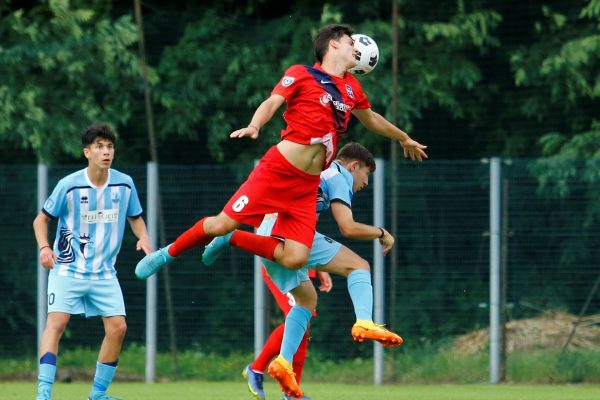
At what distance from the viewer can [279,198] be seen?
838 centimetres

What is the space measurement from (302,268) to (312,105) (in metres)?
1.11

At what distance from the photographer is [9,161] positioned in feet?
49.9

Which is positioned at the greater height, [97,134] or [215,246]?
[97,134]

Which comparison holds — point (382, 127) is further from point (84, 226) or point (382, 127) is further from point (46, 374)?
point (46, 374)

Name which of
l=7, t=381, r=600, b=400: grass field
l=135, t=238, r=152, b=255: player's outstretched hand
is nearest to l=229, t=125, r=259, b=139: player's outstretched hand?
l=135, t=238, r=152, b=255: player's outstretched hand

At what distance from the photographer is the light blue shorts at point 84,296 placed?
9.04 meters

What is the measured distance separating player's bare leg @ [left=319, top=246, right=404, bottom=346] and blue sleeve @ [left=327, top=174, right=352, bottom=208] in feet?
1.10

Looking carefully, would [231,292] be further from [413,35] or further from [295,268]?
[295,268]

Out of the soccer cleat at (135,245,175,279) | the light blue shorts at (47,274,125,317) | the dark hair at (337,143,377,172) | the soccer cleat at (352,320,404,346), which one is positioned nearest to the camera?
the soccer cleat at (352,320,404,346)

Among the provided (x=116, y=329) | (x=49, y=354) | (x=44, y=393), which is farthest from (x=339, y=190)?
(x=44, y=393)

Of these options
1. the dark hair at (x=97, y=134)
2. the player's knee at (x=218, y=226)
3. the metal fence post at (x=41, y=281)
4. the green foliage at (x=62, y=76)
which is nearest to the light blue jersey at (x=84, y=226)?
the dark hair at (x=97, y=134)

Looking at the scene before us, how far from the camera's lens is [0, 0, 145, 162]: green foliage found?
1510cm

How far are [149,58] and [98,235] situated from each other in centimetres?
721

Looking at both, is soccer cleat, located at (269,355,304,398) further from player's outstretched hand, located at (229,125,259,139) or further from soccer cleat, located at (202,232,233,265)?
player's outstretched hand, located at (229,125,259,139)
